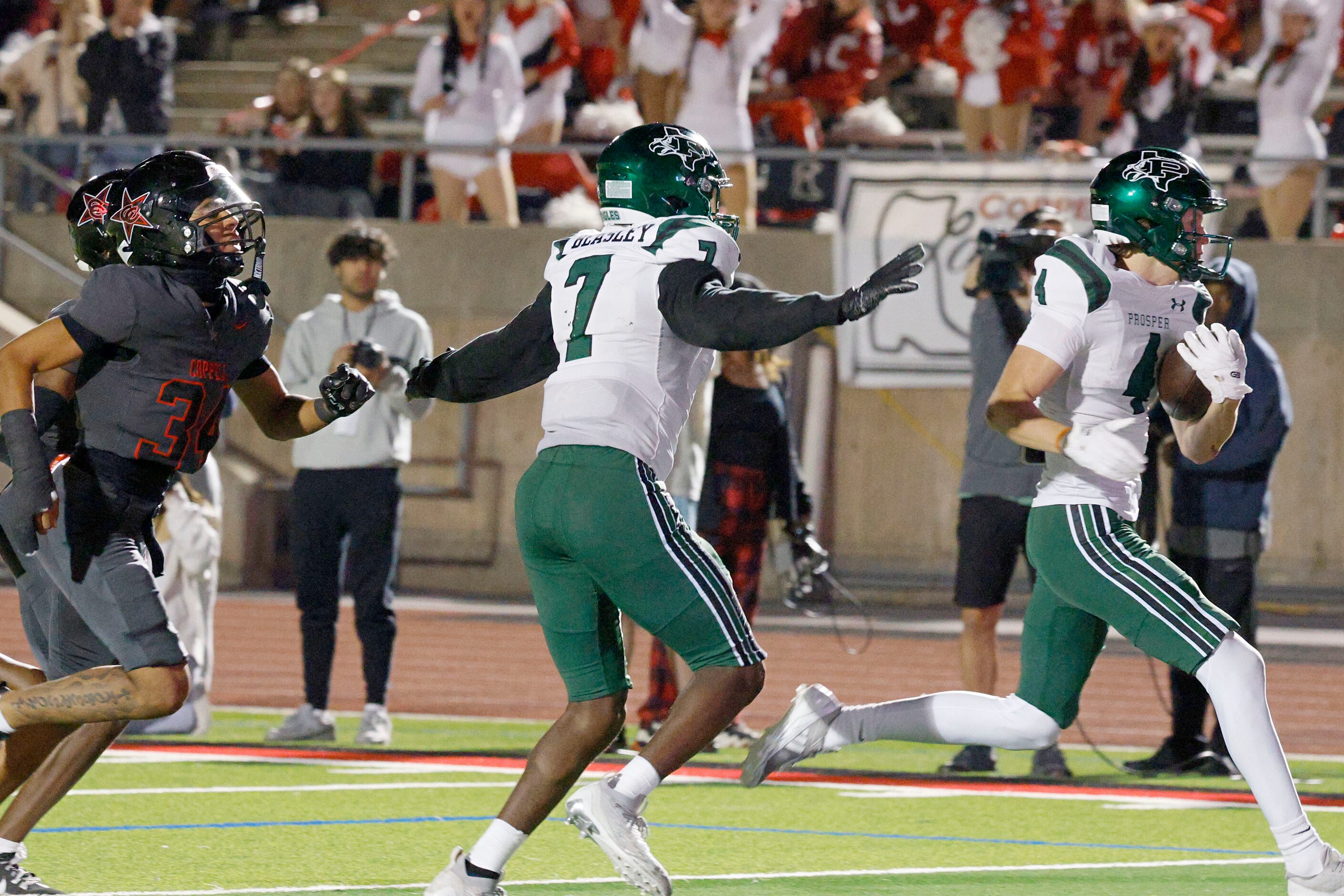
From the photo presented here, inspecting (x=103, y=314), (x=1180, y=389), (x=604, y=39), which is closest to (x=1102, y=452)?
(x=1180, y=389)

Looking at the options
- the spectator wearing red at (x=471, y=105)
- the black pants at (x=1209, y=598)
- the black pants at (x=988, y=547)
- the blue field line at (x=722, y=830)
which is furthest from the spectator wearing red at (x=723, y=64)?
the blue field line at (x=722, y=830)

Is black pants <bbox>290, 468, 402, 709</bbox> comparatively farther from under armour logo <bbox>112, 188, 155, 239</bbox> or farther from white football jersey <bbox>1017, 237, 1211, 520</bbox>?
white football jersey <bbox>1017, 237, 1211, 520</bbox>

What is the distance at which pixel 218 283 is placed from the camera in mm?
5473

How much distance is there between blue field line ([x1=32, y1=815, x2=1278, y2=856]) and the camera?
6.58 m

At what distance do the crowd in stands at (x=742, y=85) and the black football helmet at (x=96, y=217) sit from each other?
30.6 feet

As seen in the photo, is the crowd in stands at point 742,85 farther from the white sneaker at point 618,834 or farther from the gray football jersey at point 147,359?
the white sneaker at point 618,834

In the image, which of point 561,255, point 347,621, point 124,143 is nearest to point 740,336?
point 561,255

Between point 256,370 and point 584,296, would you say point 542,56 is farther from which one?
point 584,296

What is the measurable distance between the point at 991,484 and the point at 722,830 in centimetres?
215

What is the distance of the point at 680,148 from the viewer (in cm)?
524

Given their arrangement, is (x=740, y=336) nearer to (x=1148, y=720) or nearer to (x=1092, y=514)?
(x=1092, y=514)

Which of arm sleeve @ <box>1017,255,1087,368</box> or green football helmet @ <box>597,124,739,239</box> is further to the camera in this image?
arm sleeve @ <box>1017,255,1087,368</box>

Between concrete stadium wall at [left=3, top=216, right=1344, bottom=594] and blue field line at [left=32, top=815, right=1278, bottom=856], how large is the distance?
8.64m

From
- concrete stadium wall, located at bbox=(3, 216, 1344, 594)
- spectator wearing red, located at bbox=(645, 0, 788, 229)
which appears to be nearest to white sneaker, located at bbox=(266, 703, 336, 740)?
spectator wearing red, located at bbox=(645, 0, 788, 229)
